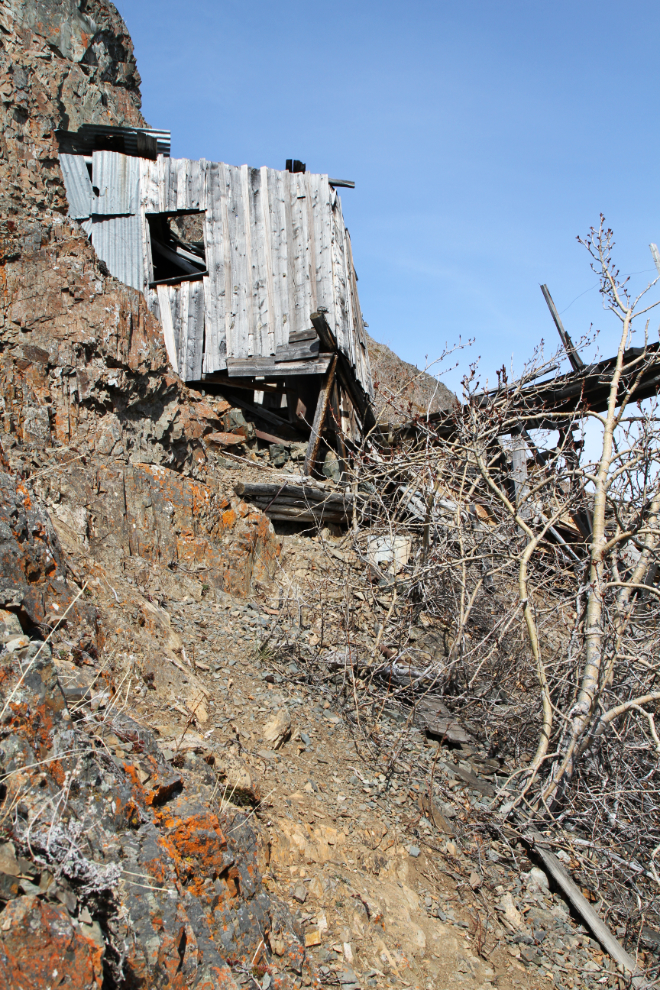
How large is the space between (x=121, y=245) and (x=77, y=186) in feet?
3.84

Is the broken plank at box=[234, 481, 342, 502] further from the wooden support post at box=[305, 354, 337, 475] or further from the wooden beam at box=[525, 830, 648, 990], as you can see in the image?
A: the wooden beam at box=[525, 830, 648, 990]

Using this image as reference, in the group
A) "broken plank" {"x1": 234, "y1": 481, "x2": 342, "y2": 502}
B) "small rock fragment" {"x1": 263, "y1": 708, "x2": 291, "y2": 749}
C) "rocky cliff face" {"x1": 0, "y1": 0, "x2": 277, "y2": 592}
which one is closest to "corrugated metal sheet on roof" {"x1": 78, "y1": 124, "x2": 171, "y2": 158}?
"rocky cliff face" {"x1": 0, "y1": 0, "x2": 277, "y2": 592}

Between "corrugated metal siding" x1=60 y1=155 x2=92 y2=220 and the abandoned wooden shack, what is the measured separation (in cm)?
2

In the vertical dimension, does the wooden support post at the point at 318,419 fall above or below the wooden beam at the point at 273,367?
below

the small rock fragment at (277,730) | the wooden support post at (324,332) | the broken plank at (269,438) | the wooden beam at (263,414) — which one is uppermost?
the wooden support post at (324,332)

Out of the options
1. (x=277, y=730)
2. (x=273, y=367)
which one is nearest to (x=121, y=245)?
(x=273, y=367)

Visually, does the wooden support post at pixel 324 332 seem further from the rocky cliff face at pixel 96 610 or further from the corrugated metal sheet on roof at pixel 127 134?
the corrugated metal sheet on roof at pixel 127 134

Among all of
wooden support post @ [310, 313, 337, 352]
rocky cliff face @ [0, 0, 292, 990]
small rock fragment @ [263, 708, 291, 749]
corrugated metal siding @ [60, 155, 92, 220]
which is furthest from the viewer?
corrugated metal siding @ [60, 155, 92, 220]

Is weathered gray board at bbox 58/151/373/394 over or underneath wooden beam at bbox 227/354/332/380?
over

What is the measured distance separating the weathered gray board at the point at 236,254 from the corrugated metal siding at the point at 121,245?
0.02 m

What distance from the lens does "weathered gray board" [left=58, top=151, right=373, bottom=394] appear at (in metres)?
9.81

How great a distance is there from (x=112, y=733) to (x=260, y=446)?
709cm

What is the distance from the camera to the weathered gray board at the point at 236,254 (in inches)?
386

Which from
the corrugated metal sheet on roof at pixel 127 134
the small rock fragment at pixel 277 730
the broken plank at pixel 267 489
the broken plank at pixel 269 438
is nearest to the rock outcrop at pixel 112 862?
the small rock fragment at pixel 277 730
